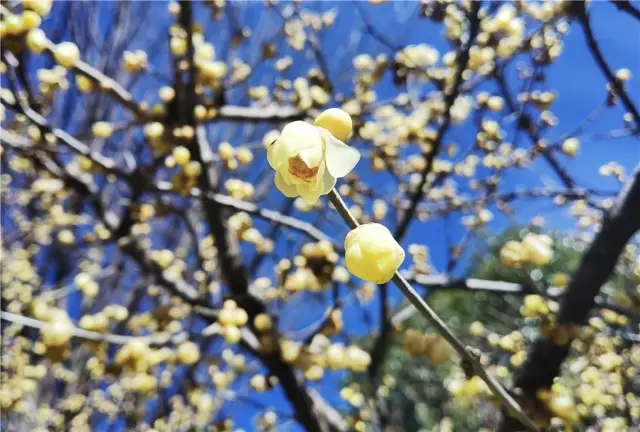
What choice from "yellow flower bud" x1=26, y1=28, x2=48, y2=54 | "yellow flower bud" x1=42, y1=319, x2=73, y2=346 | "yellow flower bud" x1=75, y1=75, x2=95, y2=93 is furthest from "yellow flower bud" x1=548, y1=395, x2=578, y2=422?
"yellow flower bud" x1=75, y1=75, x2=95, y2=93

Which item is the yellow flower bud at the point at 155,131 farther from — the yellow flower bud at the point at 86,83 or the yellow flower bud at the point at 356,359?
the yellow flower bud at the point at 356,359

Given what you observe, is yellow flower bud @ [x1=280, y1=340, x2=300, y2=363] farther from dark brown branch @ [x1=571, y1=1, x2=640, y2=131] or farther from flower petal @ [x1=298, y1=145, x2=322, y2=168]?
flower petal @ [x1=298, y1=145, x2=322, y2=168]

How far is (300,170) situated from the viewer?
0.73m

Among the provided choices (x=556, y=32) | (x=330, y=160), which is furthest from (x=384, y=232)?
(x=556, y=32)

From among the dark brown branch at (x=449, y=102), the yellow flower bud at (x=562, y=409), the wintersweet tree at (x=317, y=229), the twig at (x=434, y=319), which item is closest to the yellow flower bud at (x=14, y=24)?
the wintersweet tree at (x=317, y=229)

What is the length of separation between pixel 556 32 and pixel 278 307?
7.53 ft

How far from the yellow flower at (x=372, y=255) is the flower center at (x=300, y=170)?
0.34 ft

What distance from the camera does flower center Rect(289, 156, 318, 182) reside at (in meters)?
0.73

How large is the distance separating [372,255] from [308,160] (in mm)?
153

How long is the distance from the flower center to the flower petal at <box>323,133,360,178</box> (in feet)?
0.11

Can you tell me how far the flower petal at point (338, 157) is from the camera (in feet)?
2.27

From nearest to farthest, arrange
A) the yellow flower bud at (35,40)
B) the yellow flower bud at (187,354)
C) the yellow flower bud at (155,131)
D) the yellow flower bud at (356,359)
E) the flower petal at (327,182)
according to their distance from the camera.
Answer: the flower petal at (327,182) < the yellow flower bud at (35,40) < the yellow flower bud at (356,359) < the yellow flower bud at (187,354) < the yellow flower bud at (155,131)

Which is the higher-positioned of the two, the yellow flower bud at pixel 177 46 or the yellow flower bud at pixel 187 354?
the yellow flower bud at pixel 177 46

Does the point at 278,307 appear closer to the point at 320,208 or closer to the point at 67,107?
the point at 320,208
